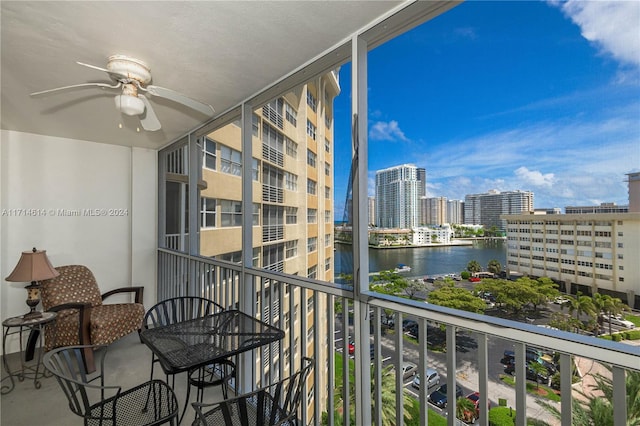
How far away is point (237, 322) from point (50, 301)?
2.52 meters

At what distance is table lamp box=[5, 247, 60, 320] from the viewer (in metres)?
3.04

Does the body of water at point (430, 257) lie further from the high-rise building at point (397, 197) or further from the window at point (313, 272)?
the window at point (313, 272)

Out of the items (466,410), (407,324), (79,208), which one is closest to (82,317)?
(79,208)

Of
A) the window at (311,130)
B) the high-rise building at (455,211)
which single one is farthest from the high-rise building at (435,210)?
the window at (311,130)

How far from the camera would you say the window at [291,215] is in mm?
3189

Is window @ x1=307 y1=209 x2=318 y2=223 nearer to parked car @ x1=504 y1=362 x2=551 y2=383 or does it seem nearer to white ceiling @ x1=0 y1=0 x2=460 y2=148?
white ceiling @ x1=0 y1=0 x2=460 y2=148

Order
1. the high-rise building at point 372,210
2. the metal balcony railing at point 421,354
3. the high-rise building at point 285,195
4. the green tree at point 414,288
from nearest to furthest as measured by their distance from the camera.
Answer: the metal balcony railing at point 421,354
the green tree at point 414,288
the high-rise building at point 372,210
the high-rise building at point 285,195

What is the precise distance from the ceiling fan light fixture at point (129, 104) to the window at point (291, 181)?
167cm

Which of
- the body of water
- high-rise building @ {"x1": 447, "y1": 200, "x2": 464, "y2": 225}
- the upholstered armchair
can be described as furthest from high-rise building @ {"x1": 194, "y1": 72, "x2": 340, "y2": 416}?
the upholstered armchair

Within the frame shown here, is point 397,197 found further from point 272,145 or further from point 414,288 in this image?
point 272,145

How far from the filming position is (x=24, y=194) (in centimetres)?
365

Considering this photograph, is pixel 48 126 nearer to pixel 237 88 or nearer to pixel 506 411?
pixel 237 88

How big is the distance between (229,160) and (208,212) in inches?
36.1

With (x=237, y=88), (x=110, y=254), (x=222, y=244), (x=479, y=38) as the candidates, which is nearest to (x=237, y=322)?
(x=237, y=88)
